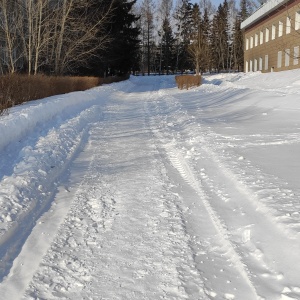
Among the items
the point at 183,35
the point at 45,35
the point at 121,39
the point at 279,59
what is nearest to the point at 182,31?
the point at 183,35

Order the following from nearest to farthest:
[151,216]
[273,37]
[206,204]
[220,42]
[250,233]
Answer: [250,233] → [151,216] → [206,204] → [273,37] → [220,42]

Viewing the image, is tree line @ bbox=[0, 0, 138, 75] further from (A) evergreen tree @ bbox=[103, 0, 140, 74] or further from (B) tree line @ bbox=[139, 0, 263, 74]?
(B) tree line @ bbox=[139, 0, 263, 74]

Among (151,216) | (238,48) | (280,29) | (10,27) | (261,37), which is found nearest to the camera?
(151,216)

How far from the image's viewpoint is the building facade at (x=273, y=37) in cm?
2745

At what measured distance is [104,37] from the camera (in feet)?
94.7

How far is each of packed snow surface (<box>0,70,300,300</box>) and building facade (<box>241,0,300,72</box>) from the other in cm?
2092

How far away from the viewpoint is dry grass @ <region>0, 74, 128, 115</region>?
41.6 ft

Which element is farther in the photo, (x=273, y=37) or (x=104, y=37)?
(x=273, y=37)

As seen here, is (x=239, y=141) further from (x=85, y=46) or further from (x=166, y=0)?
(x=166, y=0)

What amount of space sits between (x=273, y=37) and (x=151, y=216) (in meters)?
33.0

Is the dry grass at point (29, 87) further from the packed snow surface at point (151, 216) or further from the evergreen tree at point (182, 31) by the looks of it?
the evergreen tree at point (182, 31)

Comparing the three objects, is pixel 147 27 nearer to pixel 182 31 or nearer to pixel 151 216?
pixel 182 31

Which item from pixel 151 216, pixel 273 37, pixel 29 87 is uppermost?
pixel 273 37

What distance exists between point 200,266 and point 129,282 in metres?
0.65
